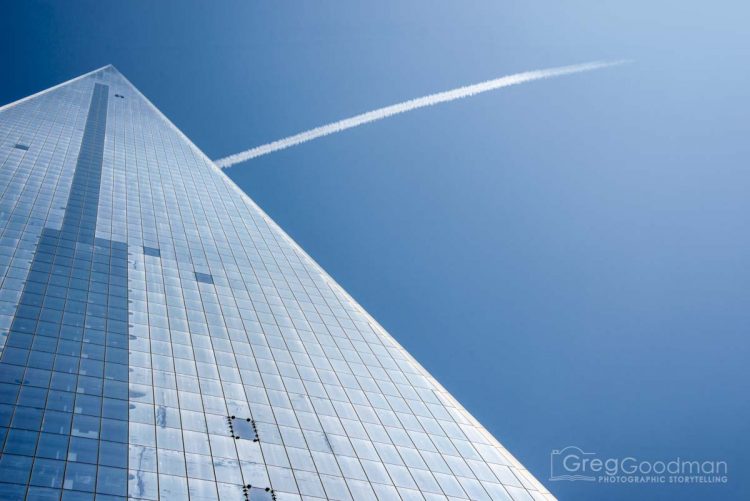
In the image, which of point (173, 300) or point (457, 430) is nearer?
point (457, 430)

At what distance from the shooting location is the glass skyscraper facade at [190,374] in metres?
39.8

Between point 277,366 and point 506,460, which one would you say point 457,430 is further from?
point 277,366

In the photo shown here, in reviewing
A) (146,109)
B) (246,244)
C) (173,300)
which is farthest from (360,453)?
(146,109)

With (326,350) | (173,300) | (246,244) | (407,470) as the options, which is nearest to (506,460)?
(407,470)

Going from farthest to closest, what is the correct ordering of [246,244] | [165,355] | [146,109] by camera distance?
1. [146,109]
2. [246,244]
3. [165,355]

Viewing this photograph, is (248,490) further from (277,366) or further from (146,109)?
(146,109)

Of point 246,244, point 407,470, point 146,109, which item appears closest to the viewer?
point 407,470

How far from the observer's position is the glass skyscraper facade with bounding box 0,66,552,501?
39.8 meters

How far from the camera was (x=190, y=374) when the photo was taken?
2052 inches

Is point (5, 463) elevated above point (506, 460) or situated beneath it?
elevated above

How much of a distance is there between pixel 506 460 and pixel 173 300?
113ft

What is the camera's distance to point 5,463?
115ft

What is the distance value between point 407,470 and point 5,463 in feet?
84.7

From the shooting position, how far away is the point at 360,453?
48969 millimetres
